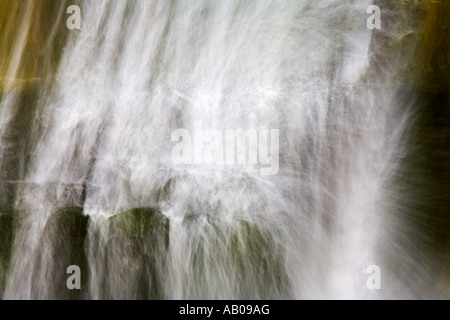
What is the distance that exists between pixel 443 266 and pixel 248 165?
5.27 feet

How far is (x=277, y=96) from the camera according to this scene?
310cm

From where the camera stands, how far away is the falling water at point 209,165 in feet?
9.90

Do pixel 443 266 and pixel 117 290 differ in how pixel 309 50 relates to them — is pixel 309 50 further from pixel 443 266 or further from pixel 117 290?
pixel 117 290

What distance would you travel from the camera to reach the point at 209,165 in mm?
3139

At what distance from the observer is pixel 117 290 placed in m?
3.12

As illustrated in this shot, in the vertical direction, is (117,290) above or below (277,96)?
below

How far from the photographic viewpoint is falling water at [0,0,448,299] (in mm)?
3018

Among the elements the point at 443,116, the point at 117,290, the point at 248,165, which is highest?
the point at 443,116

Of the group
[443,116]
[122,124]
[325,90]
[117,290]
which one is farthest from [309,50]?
[117,290]

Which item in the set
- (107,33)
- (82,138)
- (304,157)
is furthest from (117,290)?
(107,33)
